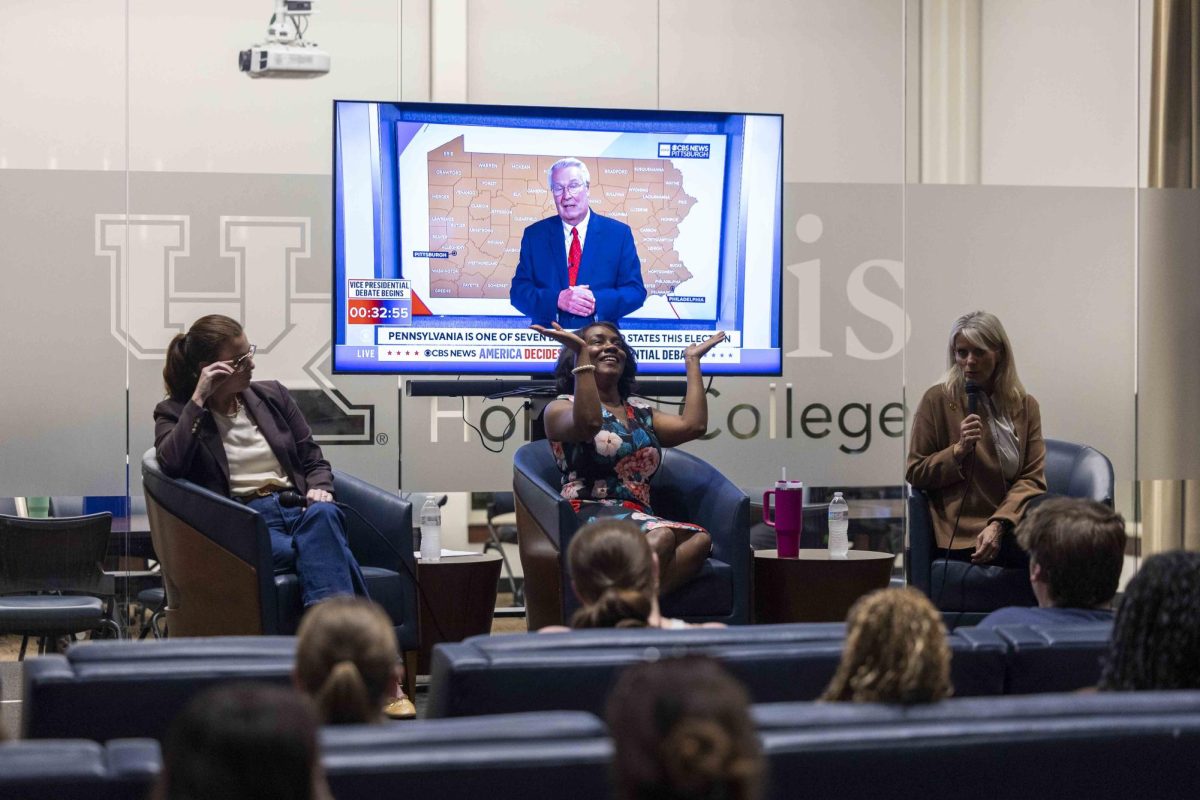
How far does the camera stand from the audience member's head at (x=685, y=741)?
1.33 metres

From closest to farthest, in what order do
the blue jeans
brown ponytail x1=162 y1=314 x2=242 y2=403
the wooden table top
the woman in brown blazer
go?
the blue jeans
brown ponytail x1=162 y1=314 x2=242 y2=403
the woman in brown blazer
the wooden table top

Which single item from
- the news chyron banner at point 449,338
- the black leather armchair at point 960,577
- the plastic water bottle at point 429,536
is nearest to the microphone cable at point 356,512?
the plastic water bottle at point 429,536

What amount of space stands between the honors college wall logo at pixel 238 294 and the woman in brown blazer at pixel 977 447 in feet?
7.11

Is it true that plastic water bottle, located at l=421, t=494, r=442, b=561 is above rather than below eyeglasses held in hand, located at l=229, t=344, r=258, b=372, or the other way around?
below

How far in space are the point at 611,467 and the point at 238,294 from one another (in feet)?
5.44

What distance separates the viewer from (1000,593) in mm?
4922

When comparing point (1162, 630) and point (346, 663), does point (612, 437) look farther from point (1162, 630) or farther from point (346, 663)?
point (346, 663)

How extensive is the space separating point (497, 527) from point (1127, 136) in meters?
3.25

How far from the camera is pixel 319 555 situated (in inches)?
172

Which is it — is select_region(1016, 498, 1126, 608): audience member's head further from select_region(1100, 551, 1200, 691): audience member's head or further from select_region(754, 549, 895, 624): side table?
select_region(754, 549, 895, 624): side table

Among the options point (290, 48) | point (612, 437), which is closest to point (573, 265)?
point (612, 437)

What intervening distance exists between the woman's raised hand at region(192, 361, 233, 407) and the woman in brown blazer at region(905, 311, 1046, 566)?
2.35 meters

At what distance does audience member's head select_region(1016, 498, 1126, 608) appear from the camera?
2.79m

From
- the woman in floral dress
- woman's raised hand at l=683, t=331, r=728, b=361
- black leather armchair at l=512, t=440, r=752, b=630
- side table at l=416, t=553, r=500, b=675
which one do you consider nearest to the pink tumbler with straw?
→ black leather armchair at l=512, t=440, r=752, b=630
